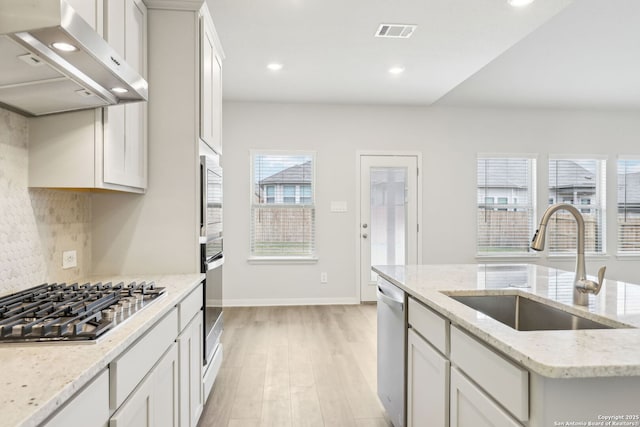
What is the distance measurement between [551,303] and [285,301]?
3925 millimetres

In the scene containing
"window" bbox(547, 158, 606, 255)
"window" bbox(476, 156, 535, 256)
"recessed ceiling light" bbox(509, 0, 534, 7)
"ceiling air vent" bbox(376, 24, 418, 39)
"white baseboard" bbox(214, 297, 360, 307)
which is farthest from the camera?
"window" bbox(547, 158, 606, 255)

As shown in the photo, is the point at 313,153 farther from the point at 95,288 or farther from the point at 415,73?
the point at 95,288

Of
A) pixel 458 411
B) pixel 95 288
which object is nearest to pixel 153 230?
pixel 95 288

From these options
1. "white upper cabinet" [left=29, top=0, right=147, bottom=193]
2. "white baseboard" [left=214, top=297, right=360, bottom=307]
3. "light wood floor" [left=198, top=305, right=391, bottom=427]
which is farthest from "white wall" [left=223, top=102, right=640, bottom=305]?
"white upper cabinet" [left=29, top=0, right=147, bottom=193]

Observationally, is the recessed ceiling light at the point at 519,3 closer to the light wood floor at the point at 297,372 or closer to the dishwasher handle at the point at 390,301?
the dishwasher handle at the point at 390,301

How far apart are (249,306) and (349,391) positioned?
2.58 m

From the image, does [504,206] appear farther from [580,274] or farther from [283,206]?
[580,274]

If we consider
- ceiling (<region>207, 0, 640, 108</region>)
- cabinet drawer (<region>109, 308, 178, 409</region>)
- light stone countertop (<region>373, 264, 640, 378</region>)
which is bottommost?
cabinet drawer (<region>109, 308, 178, 409</region>)

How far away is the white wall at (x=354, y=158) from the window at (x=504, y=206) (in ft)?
0.45

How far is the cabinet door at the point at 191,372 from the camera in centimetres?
182

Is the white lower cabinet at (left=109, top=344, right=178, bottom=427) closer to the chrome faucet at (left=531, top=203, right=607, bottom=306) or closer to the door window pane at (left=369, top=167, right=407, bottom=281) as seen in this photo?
the chrome faucet at (left=531, top=203, right=607, bottom=306)

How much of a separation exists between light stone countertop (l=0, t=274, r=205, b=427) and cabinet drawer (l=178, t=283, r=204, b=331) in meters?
0.50

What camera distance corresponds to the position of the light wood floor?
2.38 meters

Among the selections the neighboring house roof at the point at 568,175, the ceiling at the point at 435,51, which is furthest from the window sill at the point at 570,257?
the ceiling at the point at 435,51
